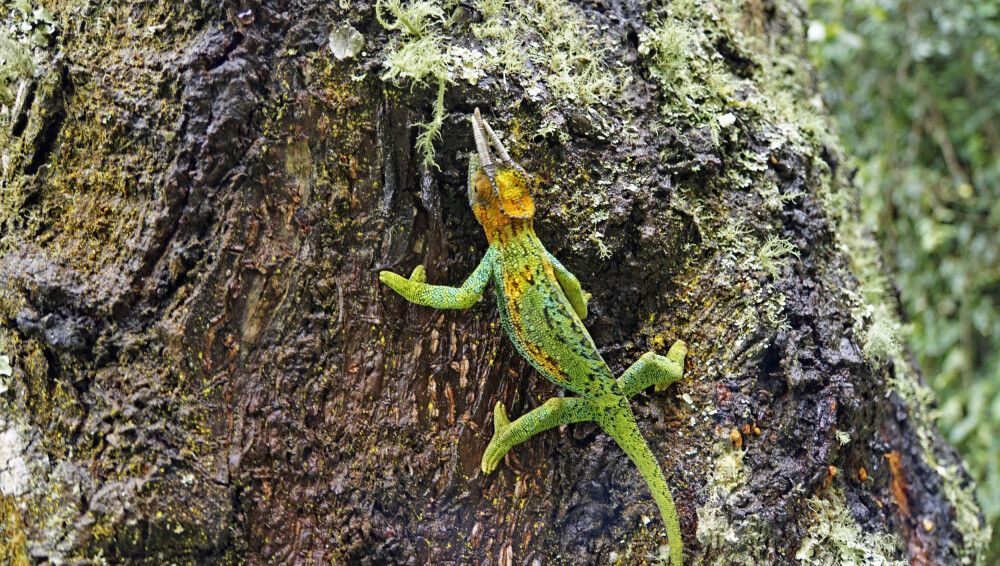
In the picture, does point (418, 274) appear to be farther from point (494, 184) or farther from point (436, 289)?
point (494, 184)

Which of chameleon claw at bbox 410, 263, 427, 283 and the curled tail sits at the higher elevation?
chameleon claw at bbox 410, 263, 427, 283

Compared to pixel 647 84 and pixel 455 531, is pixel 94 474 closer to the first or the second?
pixel 455 531

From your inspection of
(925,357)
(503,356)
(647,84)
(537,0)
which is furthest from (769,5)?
(925,357)

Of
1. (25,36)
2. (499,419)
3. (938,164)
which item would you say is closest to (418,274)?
(499,419)

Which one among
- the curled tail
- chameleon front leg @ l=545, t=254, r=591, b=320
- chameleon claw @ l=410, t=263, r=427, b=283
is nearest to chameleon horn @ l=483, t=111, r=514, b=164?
chameleon front leg @ l=545, t=254, r=591, b=320

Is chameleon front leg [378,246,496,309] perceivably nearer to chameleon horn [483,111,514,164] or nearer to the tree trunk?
the tree trunk

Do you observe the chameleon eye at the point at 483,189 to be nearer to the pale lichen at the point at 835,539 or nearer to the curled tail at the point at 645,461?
the curled tail at the point at 645,461

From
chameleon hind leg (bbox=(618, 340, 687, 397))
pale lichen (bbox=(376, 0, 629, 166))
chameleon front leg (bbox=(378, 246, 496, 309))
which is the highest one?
pale lichen (bbox=(376, 0, 629, 166))
